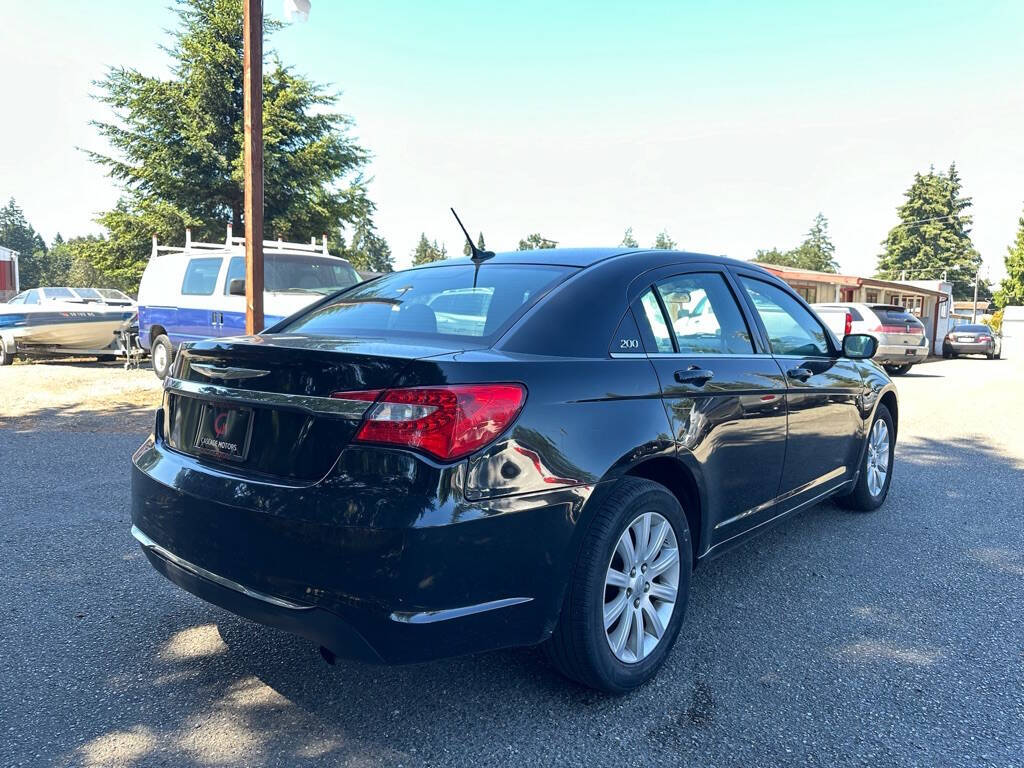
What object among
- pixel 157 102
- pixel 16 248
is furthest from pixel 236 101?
pixel 16 248

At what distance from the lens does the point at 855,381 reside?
4430 mm

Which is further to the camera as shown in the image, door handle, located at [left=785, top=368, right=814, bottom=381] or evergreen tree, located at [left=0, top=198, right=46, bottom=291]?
evergreen tree, located at [left=0, top=198, right=46, bottom=291]

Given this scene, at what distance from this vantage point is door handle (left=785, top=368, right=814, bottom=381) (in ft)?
12.0

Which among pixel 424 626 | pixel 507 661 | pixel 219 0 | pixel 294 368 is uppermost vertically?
pixel 219 0

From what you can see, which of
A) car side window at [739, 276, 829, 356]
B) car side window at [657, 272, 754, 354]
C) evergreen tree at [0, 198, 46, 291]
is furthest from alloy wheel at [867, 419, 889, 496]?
evergreen tree at [0, 198, 46, 291]

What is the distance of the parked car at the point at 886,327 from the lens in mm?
15781

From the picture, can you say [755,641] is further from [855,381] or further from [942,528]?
[942,528]

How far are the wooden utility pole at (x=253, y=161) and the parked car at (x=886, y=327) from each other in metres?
12.0

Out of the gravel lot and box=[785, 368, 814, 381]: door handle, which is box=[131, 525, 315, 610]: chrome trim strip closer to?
the gravel lot

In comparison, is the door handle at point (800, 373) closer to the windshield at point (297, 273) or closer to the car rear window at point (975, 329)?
the windshield at point (297, 273)

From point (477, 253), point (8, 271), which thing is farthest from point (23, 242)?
point (477, 253)

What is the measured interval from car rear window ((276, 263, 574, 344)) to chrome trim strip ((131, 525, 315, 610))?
0.96 metres

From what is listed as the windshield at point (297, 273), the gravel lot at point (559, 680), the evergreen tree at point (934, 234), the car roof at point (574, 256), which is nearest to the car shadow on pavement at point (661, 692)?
the gravel lot at point (559, 680)

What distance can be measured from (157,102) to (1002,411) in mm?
23585
